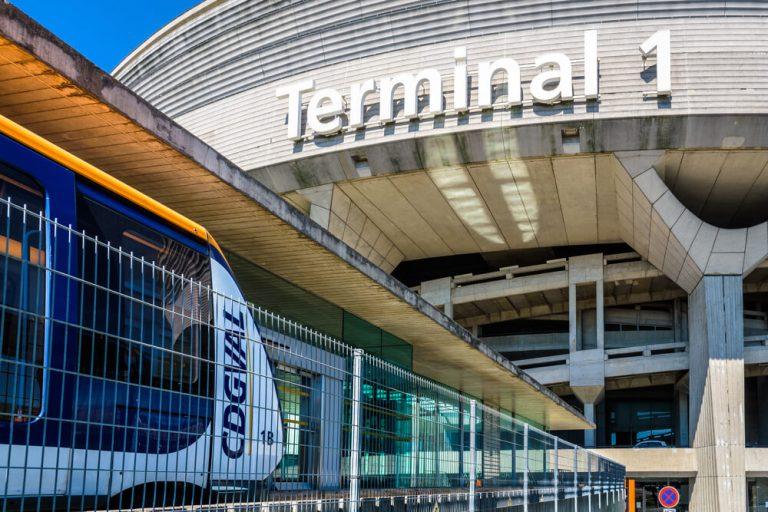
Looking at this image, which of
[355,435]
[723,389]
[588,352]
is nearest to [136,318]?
[355,435]

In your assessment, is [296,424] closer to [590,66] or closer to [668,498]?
[668,498]

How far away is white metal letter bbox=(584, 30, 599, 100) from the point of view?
99.0 ft

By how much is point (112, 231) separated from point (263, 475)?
1.95 m

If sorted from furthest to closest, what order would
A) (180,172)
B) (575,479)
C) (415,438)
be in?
(575,479) → (180,172) → (415,438)

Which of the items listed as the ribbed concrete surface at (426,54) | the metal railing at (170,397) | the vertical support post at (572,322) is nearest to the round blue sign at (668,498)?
the metal railing at (170,397)

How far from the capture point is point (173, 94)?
129 ft

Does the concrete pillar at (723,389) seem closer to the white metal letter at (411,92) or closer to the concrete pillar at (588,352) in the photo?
the concrete pillar at (588,352)

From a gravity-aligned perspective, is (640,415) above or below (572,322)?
below

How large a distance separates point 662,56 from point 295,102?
13.3 metres

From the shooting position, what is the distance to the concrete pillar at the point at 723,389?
36.4 metres

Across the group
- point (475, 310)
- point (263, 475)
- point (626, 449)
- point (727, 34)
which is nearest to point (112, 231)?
point (263, 475)

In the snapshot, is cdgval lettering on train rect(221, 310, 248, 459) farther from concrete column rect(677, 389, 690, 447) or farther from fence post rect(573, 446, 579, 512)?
concrete column rect(677, 389, 690, 447)

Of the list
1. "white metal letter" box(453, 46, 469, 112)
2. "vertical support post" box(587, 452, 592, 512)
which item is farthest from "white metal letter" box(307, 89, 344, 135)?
"vertical support post" box(587, 452, 592, 512)

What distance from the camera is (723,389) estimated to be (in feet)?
121
